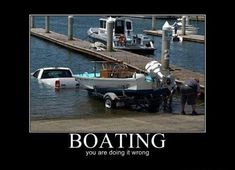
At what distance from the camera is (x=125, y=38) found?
Answer: 17859 mm

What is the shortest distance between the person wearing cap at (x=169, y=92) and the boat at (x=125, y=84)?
86mm

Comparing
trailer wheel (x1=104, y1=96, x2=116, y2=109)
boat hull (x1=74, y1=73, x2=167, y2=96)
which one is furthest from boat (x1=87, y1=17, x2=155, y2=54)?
trailer wheel (x1=104, y1=96, x2=116, y2=109)

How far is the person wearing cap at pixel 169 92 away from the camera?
9.19 meters

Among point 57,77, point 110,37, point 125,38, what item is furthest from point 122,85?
point 125,38

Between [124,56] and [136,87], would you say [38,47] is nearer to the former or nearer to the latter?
[136,87]

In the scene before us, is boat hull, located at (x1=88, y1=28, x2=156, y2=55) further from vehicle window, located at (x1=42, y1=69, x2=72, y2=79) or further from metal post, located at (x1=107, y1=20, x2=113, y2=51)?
vehicle window, located at (x1=42, y1=69, x2=72, y2=79)

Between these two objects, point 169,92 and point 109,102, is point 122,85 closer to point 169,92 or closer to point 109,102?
point 109,102

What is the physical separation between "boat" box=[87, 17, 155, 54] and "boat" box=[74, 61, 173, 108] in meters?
5.44

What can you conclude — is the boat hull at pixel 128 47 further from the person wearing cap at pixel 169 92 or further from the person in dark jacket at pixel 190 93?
the person in dark jacket at pixel 190 93

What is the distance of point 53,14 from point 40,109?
204 cm

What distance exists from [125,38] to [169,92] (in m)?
8.27

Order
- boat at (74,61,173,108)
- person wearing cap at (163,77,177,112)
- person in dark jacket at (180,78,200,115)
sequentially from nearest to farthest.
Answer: person in dark jacket at (180,78,200,115) < person wearing cap at (163,77,177,112) < boat at (74,61,173,108)

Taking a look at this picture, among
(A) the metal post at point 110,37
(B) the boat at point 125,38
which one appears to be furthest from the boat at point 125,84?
(B) the boat at point 125,38

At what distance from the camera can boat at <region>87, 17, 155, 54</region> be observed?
17250mm
